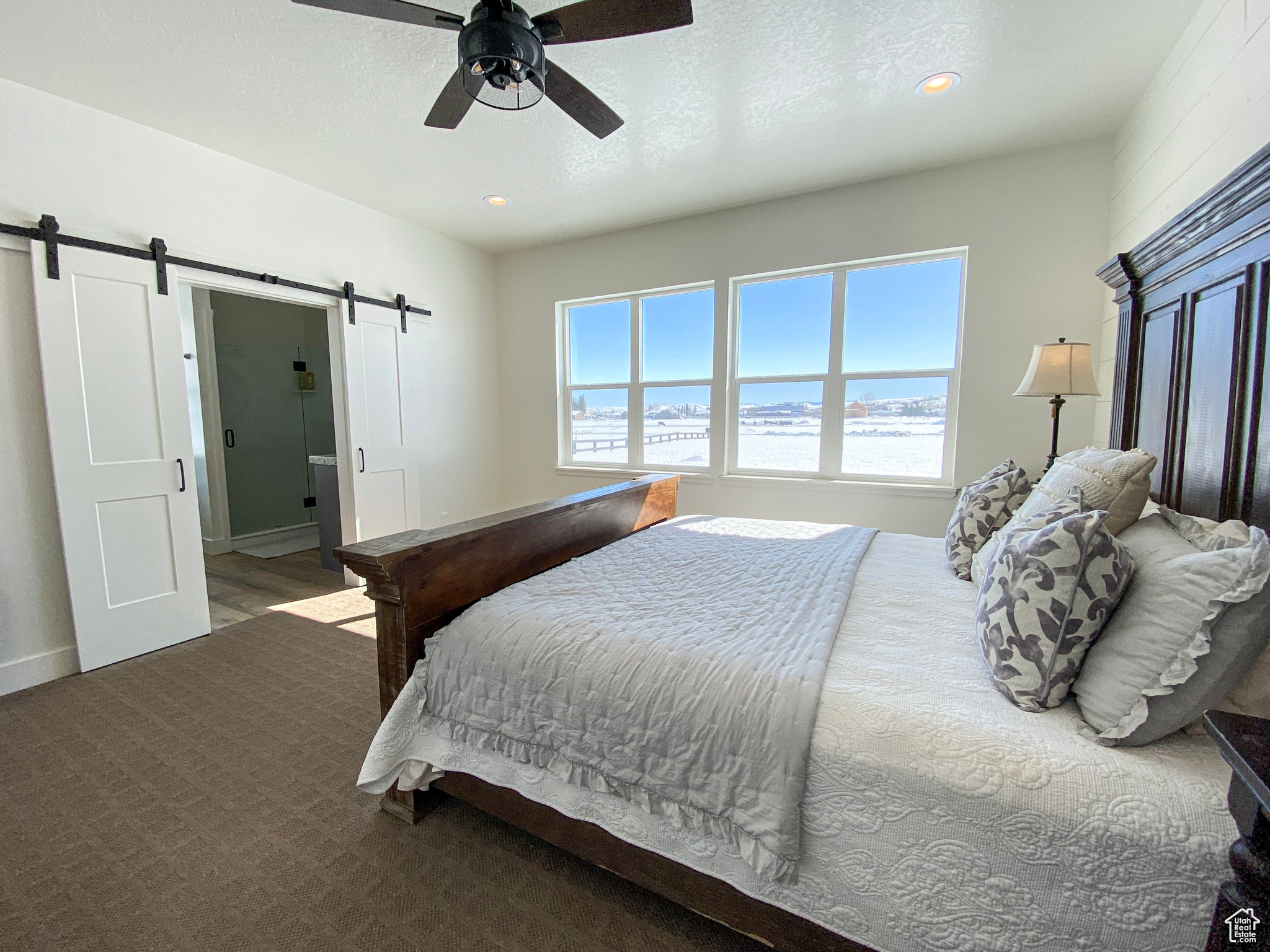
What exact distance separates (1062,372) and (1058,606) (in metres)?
1.98

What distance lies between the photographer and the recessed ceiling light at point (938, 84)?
2.28 m

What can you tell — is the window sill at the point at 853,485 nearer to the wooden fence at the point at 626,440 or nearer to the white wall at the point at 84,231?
the wooden fence at the point at 626,440

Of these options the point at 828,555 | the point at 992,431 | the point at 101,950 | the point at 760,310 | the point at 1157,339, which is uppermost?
the point at 760,310

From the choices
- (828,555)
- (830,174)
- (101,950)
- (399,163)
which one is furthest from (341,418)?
(830,174)

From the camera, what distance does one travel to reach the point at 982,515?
193 cm

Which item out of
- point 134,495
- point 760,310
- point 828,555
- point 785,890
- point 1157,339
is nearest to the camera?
point 785,890

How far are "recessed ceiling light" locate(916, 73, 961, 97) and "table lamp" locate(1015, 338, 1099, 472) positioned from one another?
→ 51.4 inches

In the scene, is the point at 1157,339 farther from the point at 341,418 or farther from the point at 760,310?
the point at 341,418

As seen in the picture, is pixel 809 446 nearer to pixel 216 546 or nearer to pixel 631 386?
pixel 631 386

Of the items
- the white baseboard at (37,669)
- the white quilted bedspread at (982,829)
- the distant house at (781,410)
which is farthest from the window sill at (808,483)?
the white baseboard at (37,669)

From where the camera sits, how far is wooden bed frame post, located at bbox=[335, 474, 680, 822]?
140 centimetres

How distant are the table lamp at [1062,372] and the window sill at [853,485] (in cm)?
91

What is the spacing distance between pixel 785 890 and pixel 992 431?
3081 millimetres

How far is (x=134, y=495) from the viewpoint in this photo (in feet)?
8.74
